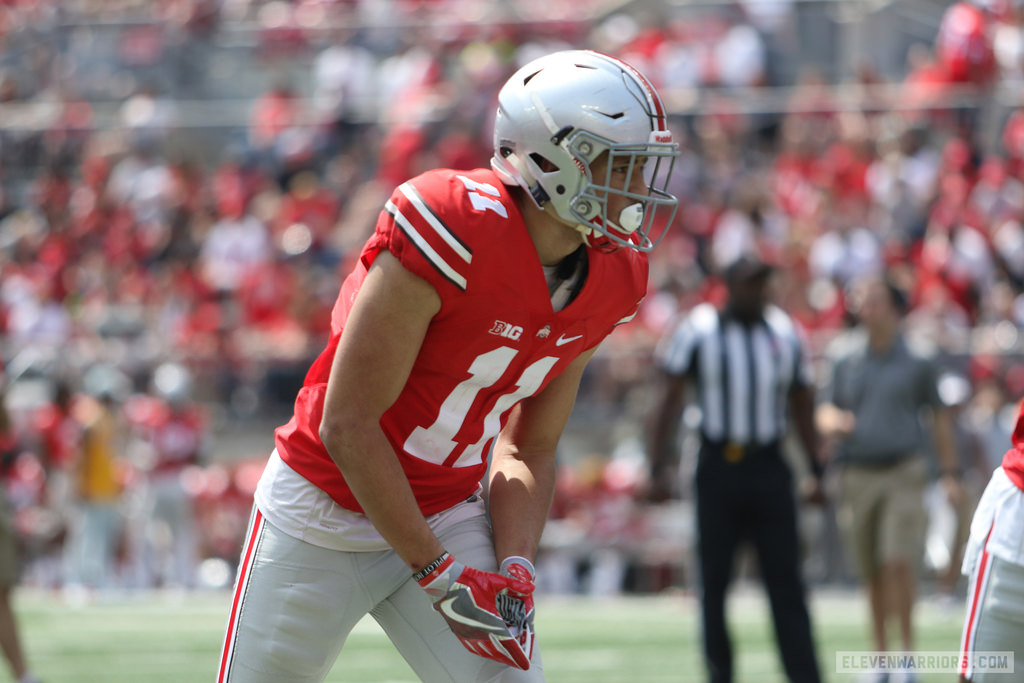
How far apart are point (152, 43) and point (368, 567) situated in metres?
15.7

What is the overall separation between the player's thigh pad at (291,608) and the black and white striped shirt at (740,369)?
3.39 meters

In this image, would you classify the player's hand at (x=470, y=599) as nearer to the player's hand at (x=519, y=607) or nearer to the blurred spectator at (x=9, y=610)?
the player's hand at (x=519, y=607)

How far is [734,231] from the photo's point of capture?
12227mm

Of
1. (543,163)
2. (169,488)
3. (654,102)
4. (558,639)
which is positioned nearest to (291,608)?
(543,163)

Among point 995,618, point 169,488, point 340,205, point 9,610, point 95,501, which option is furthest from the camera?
point 340,205

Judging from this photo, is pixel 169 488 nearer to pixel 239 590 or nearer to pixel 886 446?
pixel 886 446

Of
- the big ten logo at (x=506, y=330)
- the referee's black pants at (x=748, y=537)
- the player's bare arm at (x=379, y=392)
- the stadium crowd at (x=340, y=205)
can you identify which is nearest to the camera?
the player's bare arm at (x=379, y=392)

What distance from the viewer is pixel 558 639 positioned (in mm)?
7902

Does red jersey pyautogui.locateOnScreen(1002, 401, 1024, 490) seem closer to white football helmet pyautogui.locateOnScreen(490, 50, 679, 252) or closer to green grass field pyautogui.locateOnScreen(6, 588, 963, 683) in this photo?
white football helmet pyautogui.locateOnScreen(490, 50, 679, 252)

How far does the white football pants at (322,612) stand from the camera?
2861mm

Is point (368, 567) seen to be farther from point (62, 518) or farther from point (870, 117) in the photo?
point (870, 117)

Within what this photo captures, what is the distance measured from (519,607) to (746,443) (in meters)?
3.43

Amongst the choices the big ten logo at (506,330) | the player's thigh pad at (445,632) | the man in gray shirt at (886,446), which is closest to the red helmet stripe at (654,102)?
the big ten logo at (506,330)

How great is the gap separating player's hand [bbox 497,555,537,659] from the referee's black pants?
3149 millimetres
